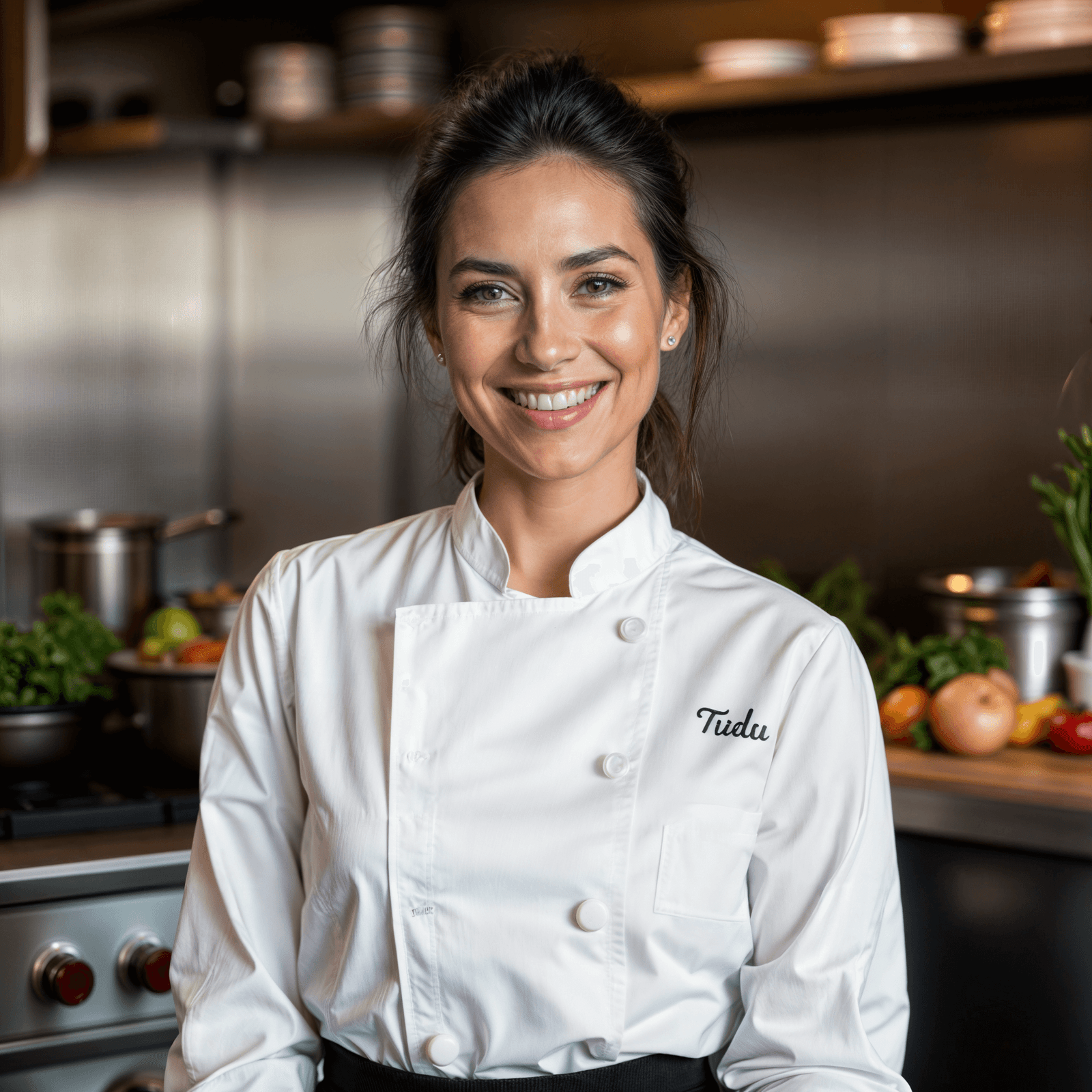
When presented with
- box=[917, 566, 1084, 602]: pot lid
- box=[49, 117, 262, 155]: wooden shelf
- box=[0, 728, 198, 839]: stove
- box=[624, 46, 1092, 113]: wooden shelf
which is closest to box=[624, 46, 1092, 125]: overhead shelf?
box=[624, 46, 1092, 113]: wooden shelf

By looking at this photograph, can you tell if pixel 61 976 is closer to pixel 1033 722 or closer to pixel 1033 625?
pixel 1033 722

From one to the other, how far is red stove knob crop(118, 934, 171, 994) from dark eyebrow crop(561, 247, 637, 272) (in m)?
0.86

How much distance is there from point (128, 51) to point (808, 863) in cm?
253

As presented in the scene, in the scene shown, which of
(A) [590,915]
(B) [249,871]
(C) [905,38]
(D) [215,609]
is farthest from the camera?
(D) [215,609]

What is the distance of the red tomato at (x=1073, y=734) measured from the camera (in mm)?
1672

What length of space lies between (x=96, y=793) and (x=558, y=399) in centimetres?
88

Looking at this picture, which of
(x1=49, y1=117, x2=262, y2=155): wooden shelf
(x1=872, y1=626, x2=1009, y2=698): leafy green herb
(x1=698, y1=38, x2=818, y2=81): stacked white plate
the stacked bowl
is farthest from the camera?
(x1=49, y1=117, x2=262, y2=155): wooden shelf

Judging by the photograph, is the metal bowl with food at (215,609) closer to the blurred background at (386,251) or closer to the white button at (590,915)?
the blurred background at (386,251)

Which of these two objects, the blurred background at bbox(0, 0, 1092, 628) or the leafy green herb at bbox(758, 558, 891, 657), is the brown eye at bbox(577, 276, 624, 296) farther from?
the leafy green herb at bbox(758, 558, 891, 657)

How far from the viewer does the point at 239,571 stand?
3.00 m

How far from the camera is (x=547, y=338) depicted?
3.35 ft

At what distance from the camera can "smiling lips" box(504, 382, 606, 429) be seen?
3.42 ft

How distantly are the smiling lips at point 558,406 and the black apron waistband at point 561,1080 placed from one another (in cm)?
50

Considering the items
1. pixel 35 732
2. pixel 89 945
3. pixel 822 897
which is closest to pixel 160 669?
pixel 35 732
